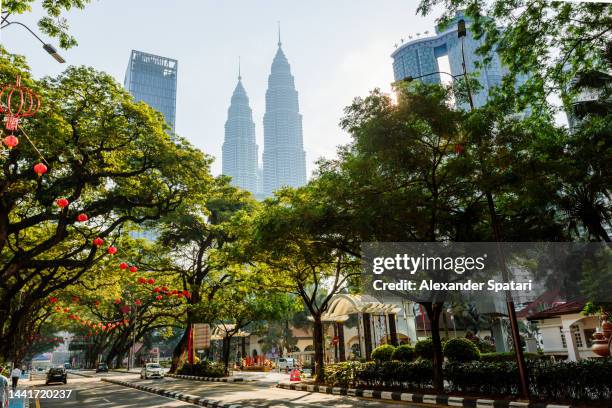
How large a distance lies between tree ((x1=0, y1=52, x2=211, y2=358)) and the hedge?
1027 centimetres

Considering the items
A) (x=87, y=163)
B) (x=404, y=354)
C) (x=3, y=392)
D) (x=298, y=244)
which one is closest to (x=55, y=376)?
(x=87, y=163)

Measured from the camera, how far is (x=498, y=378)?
11562mm

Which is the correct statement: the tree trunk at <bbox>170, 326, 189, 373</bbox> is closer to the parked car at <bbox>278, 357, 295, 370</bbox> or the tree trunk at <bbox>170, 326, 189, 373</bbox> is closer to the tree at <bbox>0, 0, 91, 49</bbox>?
the parked car at <bbox>278, 357, 295, 370</bbox>

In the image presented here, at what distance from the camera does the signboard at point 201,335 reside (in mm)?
26145

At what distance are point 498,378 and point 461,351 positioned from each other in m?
6.27

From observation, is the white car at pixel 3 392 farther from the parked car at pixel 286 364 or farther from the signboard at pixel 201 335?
the parked car at pixel 286 364

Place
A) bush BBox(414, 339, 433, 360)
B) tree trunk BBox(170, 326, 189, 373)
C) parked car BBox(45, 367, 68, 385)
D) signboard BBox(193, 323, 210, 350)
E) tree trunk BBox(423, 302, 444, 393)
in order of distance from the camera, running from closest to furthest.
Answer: tree trunk BBox(423, 302, 444, 393), bush BBox(414, 339, 433, 360), signboard BBox(193, 323, 210, 350), parked car BBox(45, 367, 68, 385), tree trunk BBox(170, 326, 189, 373)

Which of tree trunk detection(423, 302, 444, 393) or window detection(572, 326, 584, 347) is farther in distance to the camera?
window detection(572, 326, 584, 347)

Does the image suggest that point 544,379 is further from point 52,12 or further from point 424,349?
point 52,12

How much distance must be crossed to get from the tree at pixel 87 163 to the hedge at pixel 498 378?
33.7 feet

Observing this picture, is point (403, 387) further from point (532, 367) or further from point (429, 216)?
point (429, 216)

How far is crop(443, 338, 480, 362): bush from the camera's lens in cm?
1752

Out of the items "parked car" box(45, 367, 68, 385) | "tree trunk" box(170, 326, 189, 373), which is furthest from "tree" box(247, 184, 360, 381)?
"parked car" box(45, 367, 68, 385)

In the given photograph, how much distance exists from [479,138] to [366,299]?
48.9ft
